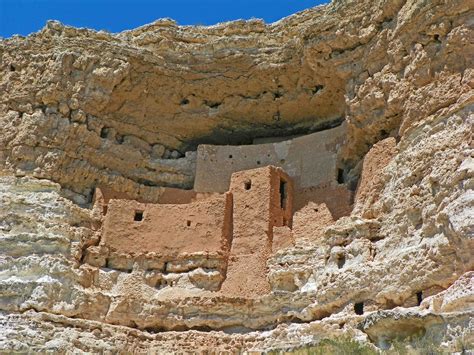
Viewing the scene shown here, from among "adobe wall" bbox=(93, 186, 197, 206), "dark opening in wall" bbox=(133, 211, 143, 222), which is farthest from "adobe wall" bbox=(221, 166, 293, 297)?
"dark opening in wall" bbox=(133, 211, 143, 222)

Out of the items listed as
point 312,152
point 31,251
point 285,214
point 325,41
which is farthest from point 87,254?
point 325,41

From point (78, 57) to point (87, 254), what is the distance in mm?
4819

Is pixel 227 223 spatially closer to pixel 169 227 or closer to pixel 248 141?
pixel 169 227

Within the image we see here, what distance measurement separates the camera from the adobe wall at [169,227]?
17.8 meters

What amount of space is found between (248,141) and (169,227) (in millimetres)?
4335

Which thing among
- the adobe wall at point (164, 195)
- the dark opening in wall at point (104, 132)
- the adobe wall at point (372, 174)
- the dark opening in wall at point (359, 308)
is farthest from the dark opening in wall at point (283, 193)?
the dark opening in wall at point (104, 132)

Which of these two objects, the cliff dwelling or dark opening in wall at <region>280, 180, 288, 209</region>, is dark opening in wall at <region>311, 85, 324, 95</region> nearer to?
the cliff dwelling

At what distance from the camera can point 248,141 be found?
70.2ft

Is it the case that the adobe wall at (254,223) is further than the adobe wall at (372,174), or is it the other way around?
the adobe wall at (254,223)

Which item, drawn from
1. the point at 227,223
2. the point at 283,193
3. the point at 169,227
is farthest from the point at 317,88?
the point at 169,227

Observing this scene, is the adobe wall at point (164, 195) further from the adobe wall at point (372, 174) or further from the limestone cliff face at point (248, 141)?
the adobe wall at point (372, 174)

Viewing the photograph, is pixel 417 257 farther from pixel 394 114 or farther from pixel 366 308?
pixel 394 114

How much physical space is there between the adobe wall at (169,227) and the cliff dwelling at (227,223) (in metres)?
0.02

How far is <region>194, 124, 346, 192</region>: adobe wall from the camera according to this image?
18.6 meters
